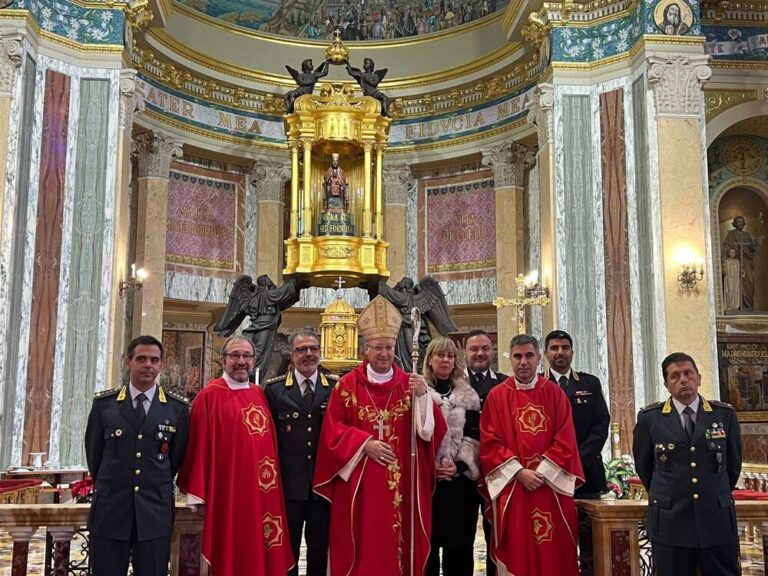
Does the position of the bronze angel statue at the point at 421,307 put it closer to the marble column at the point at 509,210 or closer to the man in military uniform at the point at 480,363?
the marble column at the point at 509,210

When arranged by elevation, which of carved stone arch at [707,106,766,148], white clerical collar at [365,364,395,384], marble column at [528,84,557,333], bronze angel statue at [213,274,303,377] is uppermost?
carved stone arch at [707,106,766,148]

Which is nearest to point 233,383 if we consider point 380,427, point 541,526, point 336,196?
point 380,427

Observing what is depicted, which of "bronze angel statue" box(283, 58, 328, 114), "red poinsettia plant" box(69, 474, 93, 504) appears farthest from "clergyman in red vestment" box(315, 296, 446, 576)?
"bronze angel statue" box(283, 58, 328, 114)

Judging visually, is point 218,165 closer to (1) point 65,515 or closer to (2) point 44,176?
(2) point 44,176

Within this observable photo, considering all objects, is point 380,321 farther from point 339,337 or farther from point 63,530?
point 339,337

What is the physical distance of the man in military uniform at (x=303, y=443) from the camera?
4738 mm

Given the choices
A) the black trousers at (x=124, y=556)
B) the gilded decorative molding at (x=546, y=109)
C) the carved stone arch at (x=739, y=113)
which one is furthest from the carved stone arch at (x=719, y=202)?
the black trousers at (x=124, y=556)

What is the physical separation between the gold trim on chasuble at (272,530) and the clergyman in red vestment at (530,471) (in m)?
1.23

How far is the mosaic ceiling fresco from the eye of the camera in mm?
18266

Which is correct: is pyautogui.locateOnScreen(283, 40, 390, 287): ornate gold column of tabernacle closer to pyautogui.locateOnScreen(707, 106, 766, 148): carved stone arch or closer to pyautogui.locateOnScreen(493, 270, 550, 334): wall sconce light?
pyautogui.locateOnScreen(493, 270, 550, 334): wall sconce light

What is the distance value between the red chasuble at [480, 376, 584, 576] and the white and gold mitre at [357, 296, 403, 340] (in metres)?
0.73

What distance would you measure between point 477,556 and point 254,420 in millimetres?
3586

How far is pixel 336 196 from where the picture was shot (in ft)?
48.5

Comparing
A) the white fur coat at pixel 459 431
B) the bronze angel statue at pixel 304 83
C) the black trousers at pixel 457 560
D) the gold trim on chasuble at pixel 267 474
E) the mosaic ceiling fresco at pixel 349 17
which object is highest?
the mosaic ceiling fresco at pixel 349 17
